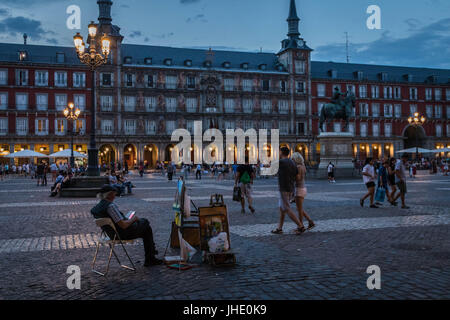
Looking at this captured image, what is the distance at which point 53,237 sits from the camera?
7.82 metres

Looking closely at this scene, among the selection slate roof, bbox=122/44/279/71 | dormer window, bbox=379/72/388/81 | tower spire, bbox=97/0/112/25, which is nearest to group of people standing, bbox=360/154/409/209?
slate roof, bbox=122/44/279/71

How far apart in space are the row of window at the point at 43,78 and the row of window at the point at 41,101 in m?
1.20

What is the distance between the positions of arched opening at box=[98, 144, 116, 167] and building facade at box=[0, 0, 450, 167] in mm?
181

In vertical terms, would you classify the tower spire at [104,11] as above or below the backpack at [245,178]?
above

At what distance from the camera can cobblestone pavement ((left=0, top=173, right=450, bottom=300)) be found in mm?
4543

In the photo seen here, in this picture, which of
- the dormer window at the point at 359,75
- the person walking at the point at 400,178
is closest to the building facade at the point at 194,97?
the dormer window at the point at 359,75

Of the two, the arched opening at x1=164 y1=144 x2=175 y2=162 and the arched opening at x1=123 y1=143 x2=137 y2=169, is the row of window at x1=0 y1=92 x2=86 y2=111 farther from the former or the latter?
the arched opening at x1=164 y1=144 x2=175 y2=162

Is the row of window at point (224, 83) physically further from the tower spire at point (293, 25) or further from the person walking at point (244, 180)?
the person walking at point (244, 180)

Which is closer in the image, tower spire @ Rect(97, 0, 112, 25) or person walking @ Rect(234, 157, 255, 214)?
person walking @ Rect(234, 157, 255, 214)

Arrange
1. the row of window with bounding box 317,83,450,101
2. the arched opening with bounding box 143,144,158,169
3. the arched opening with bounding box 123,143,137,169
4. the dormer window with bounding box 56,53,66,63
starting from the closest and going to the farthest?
the dormer window with bounding box 56,53,66,63
the arched opening with bounding box 123,143,137,169
the arched opening with bounding box 143,144,158,169
the row of window with bounding box 317,83,450,101

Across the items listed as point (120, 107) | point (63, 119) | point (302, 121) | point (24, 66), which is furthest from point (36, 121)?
point (302, 121)

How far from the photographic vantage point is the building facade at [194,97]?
5000 cm
